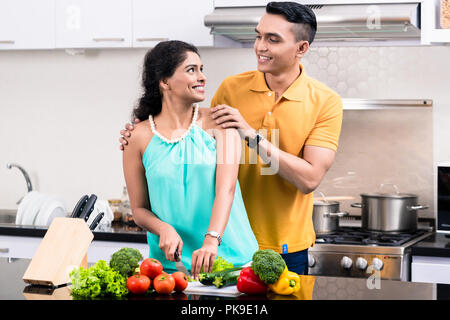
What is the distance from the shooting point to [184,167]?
6.36 feet

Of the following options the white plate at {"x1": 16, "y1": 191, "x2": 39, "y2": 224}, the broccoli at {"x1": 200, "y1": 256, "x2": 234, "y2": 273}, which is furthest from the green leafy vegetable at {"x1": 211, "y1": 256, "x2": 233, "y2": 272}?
the white plate at {"x1": 16, "y1": 191, "x2": 39, "y2": 224}

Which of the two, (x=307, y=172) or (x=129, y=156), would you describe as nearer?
(x=129, y=156)

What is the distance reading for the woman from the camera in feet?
6.29

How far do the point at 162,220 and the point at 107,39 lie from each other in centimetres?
170

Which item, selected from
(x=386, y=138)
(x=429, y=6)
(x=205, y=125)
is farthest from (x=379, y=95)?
(x=205, y=125)

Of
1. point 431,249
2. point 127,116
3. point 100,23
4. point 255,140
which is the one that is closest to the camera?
point 255,140

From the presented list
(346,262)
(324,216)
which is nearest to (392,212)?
(324,216)

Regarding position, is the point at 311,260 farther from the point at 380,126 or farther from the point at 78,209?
the point at 78,209

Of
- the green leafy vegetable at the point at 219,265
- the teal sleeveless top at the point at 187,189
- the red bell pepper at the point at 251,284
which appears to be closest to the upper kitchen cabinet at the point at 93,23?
the teal sleeveless top at the point at 187,189

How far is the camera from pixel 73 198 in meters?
3.87

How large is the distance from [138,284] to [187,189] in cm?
45

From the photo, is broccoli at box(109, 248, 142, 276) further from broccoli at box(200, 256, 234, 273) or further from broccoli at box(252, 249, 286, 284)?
broccoli at box(252, 249, 286, 284)
